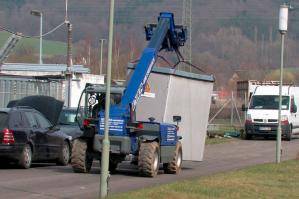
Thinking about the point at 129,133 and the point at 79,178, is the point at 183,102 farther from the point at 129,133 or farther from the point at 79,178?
the point at 79,178

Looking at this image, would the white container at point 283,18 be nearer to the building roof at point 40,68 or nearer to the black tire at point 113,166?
the black tire at point 113,166

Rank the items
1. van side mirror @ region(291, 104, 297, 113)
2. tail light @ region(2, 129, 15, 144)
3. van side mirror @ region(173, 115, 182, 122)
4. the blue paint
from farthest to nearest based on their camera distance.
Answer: van side mirror @ region(291, 104, 297, 113), van side mirror @ region(173, 115, 182, 122), tail light @ region(2, 129, 15, 144), the blue paint

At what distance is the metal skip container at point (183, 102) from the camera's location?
22.6 meters

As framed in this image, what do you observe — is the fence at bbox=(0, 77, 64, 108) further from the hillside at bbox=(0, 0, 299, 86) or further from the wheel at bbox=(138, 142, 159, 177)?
the wheel at bbox=(138, 142, 159, 177)

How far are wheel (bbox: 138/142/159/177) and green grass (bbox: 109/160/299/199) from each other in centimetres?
164

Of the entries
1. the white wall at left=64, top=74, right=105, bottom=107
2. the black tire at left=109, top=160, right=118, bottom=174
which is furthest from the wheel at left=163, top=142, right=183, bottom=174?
the white wall at left=64, top=74, right=105, bottom=107

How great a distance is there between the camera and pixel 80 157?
68.6 ft

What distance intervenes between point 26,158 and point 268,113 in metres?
23.3

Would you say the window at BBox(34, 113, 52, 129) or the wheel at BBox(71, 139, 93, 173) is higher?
the window at BBox(34, 113, 52, 129)

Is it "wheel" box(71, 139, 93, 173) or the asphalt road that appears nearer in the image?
the asphalt road

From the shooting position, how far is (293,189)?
17.6m

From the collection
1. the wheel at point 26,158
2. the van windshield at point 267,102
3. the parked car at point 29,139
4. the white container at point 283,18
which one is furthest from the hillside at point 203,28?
the wheel at point 26,158

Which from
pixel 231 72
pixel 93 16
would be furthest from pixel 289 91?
pixel 231 72

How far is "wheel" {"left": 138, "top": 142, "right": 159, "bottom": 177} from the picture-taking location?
20.3 m
